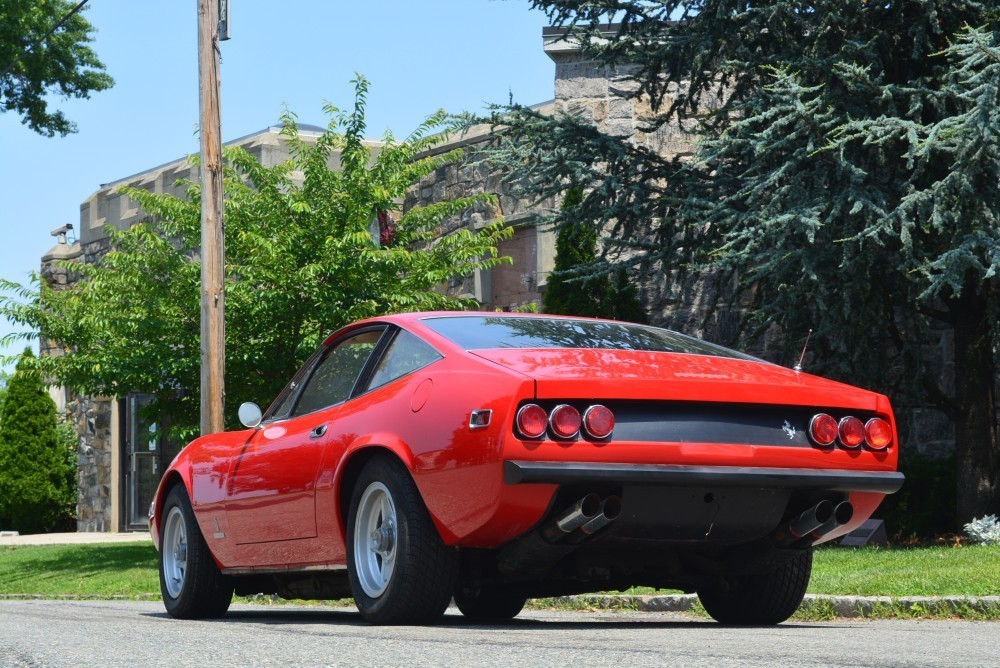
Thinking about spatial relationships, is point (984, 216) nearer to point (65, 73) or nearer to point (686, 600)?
point (686, 600)

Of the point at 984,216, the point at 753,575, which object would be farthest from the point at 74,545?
the point at 753,575

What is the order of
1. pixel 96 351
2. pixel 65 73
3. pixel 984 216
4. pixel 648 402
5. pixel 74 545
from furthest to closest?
pixel 65 73 < pixel 74 545 < pixel 96 351 < pixel 984 216 < pixel 648 402

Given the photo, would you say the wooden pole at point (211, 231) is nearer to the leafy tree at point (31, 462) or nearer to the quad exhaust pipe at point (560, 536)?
the quad exhaust pipe at point (560, 536)

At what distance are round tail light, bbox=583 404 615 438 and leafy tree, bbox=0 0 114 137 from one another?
21244mm

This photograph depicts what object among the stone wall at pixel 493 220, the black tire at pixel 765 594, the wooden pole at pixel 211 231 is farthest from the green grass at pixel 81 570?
the black tire at pixel 765 594

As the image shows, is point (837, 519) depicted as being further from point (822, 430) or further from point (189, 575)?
point (189, 575)

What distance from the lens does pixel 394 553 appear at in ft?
19.2

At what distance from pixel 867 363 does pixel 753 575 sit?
281 inches

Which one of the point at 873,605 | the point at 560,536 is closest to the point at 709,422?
the point at 560,536

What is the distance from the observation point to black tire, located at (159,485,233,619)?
7707 mm

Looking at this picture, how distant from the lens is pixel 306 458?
660 cm

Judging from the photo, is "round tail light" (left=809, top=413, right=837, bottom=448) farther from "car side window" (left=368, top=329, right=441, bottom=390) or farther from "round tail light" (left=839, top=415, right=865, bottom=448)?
"car side window" (left=368, top=329, right=441, bottom=390)

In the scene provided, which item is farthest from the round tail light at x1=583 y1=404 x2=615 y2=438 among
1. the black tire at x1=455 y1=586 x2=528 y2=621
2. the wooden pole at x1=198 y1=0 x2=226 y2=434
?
the wooden pole at x1=198 y1=0 x2=226 y2=434

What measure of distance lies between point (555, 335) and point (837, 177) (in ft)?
→ 21.8
